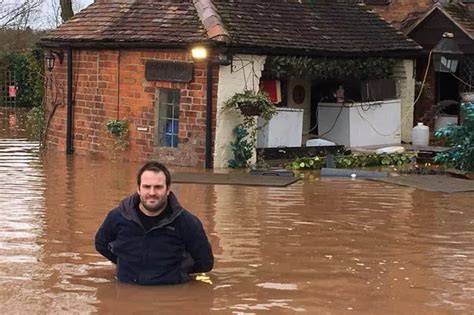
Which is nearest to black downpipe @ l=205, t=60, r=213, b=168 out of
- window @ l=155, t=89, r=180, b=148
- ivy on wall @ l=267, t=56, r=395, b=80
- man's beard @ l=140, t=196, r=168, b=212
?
window @ l=155, t=89, r=180, b=148

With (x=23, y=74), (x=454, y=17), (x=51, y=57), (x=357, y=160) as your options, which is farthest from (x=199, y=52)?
(x=23, y=74)

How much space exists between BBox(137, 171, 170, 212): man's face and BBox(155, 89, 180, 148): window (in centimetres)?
1070

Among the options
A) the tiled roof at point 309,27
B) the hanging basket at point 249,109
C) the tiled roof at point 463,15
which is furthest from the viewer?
the tiled roof at point 463,15

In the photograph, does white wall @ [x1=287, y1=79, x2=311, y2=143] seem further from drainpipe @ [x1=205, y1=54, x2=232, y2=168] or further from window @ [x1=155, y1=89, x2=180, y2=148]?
drainpipe @ [x1=205, y1=54, x2=232, y2=168]

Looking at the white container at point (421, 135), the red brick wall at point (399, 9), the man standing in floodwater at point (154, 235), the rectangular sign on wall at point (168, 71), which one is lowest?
the man standing in floodwater at point (154, 235)

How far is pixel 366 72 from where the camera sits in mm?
20000

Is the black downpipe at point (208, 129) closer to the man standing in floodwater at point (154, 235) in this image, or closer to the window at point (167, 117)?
the window at point (167, 117)

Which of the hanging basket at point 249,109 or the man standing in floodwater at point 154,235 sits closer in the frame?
the man standing in floodwater at point 154,235

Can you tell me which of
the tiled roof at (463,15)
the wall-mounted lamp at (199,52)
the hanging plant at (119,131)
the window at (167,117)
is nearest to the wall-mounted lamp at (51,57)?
the hanging plant at (119,131)

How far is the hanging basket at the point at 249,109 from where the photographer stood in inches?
645

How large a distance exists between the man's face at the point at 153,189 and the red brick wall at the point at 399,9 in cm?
1704

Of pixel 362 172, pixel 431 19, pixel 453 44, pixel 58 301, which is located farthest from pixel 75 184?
pixel 431 19

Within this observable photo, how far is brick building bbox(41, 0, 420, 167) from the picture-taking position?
16.8 m

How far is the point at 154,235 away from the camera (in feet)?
22.7
